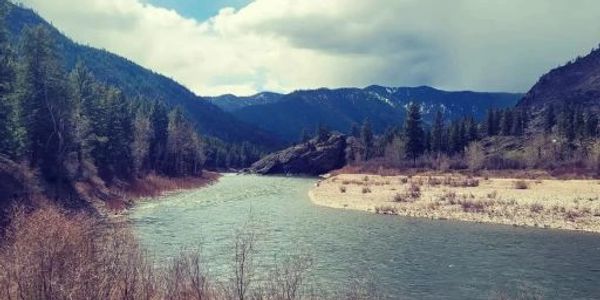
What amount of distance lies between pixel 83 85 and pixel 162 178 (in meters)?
29.1

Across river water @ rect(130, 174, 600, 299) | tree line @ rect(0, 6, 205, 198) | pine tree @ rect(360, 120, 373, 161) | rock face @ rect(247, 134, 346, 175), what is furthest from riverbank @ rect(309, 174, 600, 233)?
rock face @ rect(247, 134, 346, 175)

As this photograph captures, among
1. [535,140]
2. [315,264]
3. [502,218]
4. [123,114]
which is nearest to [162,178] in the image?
[123,114]

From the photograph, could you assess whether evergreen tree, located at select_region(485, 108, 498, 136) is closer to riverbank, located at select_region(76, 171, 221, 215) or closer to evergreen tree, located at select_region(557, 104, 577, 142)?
evergreen tree, located at select_region(557, 104, 577, 142)

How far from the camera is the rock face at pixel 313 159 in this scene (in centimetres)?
18662

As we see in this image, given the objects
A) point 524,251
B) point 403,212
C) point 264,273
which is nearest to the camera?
point 264,273

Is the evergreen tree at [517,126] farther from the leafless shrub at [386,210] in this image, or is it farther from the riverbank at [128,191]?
the leafless shrub at [386,210]

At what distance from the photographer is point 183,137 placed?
12762 cm

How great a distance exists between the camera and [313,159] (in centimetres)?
18812

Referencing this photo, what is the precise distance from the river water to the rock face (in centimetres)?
13339

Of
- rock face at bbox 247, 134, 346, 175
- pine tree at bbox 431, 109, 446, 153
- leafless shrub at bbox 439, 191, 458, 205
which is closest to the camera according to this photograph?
leafless shrub at bbox 439, 191, 458, 205

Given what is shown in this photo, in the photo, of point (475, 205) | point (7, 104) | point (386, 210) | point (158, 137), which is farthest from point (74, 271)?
point (158, 137)

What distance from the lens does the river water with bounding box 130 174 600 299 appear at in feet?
81.9

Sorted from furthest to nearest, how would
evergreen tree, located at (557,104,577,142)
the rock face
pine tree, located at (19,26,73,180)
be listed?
the rock face < evergreen tree, located at (557,104,577,142) < pine tree, located at (19,26,73,180)

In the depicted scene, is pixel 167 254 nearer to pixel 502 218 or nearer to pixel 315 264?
pixel 315 264
